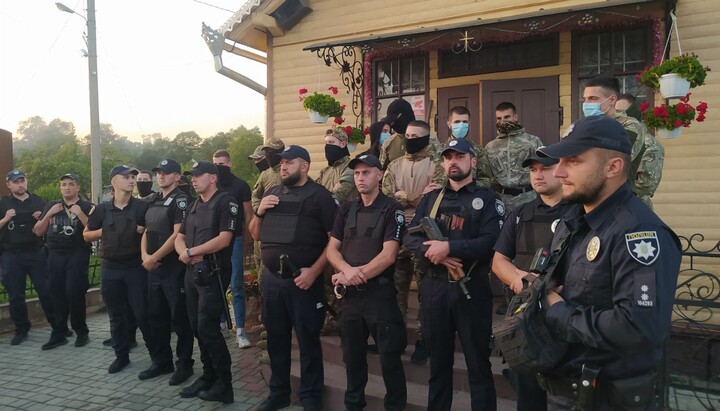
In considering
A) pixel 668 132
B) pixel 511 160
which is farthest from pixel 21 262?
pixel 668 132

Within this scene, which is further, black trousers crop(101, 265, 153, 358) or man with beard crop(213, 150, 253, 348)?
man with beard crop(213, 150, 253, 348)

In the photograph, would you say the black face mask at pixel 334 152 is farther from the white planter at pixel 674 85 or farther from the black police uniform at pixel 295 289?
the white planter at pixel 674 85

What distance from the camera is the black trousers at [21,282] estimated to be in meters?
7.54

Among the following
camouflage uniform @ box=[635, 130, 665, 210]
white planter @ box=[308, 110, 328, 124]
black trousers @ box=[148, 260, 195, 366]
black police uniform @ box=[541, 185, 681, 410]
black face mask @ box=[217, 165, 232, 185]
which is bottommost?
black trousers @ box=[148, 260, 195, 366]

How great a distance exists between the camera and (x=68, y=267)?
7035 millimetres

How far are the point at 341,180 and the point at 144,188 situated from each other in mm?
3285

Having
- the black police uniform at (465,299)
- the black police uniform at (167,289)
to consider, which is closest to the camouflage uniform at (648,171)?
the black police uniform at (465,299)

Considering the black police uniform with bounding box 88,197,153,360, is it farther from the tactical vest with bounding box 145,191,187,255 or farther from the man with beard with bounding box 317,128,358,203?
the man with beard with bounding box 317,128,358,203

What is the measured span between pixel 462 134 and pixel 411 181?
0.70 metres

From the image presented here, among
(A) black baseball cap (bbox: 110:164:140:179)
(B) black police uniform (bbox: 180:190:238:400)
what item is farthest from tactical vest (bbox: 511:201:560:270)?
(A) black baseball cap (bbox: 110:164:140:179)

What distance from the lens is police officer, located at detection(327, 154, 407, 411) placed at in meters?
4.09

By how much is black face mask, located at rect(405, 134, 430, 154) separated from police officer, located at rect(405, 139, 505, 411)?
1092 mm

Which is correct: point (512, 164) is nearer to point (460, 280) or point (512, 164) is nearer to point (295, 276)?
point (460, 280)

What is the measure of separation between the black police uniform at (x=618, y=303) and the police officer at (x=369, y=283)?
1902mm
